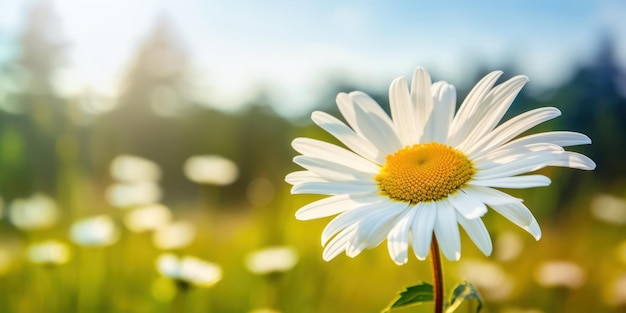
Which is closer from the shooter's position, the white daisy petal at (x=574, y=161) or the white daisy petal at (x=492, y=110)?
the white daisy petal at (x=574, y=161)

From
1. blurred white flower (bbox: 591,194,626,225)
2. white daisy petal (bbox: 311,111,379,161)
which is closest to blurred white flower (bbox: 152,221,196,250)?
white daisy petal (bbox: 311,111,379,161)

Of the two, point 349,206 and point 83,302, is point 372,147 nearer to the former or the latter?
point 349,206

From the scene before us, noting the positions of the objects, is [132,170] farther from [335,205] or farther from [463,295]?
[463,295]

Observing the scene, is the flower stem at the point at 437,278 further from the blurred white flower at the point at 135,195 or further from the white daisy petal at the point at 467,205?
the blurred white flower at the point at 135,195

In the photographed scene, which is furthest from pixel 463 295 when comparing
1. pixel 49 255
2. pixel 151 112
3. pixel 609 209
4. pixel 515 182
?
pixel 151 112

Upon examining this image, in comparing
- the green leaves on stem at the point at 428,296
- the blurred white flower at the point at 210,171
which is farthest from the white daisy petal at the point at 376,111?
the blurred white flower at the point at 210,171

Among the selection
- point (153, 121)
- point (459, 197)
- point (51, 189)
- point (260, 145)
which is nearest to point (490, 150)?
point (459, 197)
